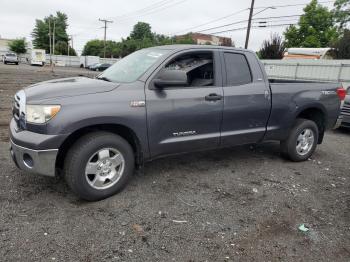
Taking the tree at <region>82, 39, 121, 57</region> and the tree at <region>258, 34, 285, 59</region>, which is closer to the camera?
the tree at <region>258, 34, 285, 59</region>

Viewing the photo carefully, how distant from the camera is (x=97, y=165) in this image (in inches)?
141

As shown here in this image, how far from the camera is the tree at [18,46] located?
66.7m

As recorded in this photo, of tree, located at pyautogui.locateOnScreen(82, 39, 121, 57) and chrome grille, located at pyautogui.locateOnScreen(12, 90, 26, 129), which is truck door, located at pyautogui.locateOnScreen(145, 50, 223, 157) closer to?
chrome grille, located at pyautogui.locateOnScreen(12, 90, 26, 129)

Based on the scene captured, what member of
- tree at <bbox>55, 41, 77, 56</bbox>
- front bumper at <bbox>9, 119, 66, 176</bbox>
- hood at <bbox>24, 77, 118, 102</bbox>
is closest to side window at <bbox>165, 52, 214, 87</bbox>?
hood at <bbox>24, 77, 118, 102</bbox>

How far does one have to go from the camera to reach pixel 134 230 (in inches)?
125

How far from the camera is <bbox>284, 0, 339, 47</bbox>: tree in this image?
37.5 metres

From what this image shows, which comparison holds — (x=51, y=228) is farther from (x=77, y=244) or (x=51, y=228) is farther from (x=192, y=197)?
(x=192, y=197)

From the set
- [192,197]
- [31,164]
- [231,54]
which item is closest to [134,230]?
[192,197]

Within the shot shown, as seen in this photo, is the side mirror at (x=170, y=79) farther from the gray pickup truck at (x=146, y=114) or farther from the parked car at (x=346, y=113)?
→ the parked car at (x=346, y=113)

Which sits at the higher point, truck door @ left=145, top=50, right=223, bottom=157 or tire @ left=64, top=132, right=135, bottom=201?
truck door @ left=145, top=50, right=223, bottom=157

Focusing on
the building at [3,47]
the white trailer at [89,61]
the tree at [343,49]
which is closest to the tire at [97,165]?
the tree at [343,49]

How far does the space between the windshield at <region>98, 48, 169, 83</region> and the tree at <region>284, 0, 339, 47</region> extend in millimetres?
37205

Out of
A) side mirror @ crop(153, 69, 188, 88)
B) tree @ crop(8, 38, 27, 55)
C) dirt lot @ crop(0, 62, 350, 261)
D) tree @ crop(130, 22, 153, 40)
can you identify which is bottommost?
dirt lot @ crop(0, 62, 350, 261)

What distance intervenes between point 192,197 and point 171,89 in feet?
4.49
